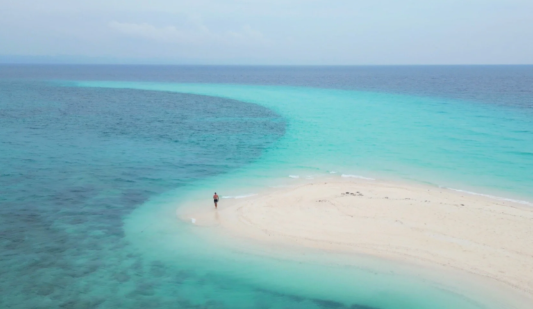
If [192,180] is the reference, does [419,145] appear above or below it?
above

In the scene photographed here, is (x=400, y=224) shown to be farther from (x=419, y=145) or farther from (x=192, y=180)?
(x=419, y=145)

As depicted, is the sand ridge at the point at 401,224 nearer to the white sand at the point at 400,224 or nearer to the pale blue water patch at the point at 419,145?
the white sand at the point at 400,224

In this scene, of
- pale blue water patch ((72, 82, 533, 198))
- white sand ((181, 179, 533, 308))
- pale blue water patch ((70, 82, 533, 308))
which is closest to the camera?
pale blue water patch ((70, 82, 533, 308))

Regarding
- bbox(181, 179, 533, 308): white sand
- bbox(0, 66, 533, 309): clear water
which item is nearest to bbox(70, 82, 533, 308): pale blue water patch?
bbox(0, 66, 533, 309): clear water

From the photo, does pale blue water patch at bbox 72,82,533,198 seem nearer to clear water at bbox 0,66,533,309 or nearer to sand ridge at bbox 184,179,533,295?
clear water at bbox 0,66,533,309

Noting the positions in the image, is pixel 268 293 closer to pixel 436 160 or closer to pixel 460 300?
pixel 460 300

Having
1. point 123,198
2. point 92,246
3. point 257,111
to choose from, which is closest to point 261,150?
point 123,198

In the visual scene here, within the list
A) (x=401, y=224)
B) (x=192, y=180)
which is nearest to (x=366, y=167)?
(x=401, y=224)
